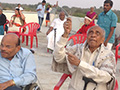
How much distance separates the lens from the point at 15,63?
259cm

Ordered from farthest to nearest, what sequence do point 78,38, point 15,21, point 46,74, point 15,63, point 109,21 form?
point 15,21
point 46,74
point 109,21
point 78,38
point 15,63

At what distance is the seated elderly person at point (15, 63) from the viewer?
8.29 feet

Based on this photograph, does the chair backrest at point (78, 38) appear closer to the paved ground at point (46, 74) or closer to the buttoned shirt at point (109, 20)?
the buttoned shirt at point (109, 20)

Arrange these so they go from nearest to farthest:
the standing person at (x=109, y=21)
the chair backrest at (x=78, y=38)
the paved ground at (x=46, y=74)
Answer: the chair backrest at (x=78, y=38) → the paved ground at (x=46, y=74) → the standing person at (x=109, y=21)

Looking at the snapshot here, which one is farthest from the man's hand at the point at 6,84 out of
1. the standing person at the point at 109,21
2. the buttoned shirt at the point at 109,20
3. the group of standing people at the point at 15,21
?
the group of standing people at the point at 15,21

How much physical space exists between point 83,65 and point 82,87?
0.36 m

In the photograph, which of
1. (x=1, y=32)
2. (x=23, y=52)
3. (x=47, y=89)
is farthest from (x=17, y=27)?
(x=23, y=52)

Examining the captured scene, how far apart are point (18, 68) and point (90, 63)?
835mm

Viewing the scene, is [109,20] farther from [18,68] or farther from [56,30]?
[56,30]

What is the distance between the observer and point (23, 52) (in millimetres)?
2631

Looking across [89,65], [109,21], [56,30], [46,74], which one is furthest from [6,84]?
[56,30]

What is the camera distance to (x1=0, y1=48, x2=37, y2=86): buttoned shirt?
8.40 ft

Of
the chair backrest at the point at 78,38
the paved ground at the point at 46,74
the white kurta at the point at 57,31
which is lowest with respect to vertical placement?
the paved ground at the point at 46,74

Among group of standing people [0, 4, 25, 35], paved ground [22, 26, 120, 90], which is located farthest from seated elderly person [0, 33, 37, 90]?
group of standing people [0, 4, 25, 35]
